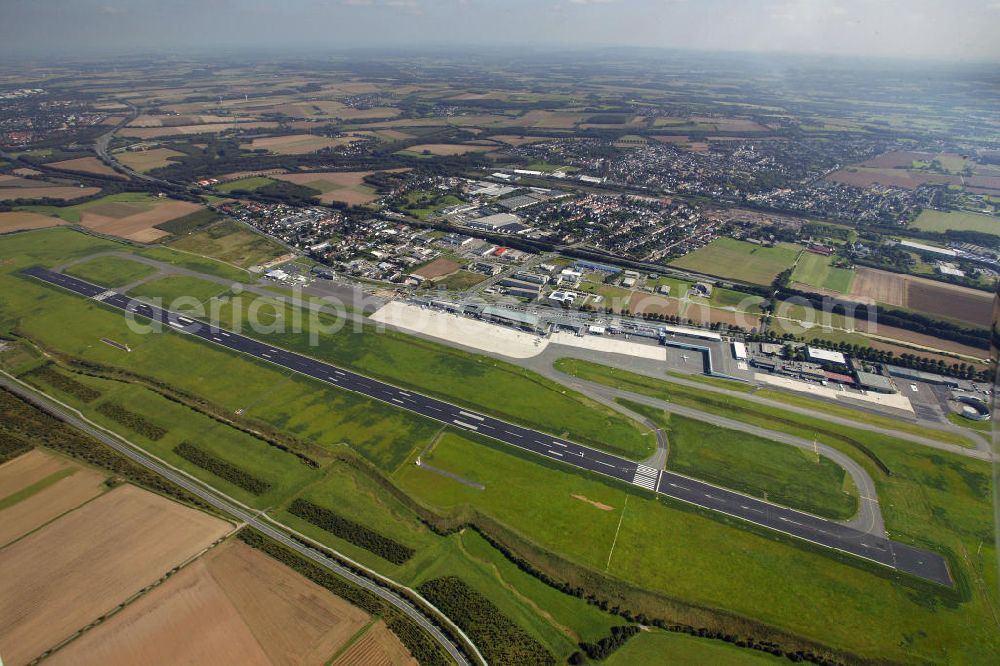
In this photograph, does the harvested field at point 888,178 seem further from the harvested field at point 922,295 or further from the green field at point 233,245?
the green field at point 233,245

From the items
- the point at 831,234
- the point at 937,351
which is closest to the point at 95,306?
the point at 937,351

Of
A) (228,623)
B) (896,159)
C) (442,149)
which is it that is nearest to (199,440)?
(228,623)

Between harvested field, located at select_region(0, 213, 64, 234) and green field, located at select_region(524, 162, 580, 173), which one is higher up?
green field, located at select_region(524, 162, 580, 173)

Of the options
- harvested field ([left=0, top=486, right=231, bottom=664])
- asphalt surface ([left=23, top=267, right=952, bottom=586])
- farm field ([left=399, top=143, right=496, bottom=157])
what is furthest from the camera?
farm field ([left=399, top=143, right=496, bottom=157])

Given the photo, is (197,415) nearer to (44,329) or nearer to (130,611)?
(130,611)

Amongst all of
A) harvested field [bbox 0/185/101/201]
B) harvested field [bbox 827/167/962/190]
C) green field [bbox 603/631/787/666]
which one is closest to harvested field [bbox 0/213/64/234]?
harvested field [bbox 0/185/101/201]

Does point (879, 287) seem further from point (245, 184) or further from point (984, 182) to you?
point (245, 184)

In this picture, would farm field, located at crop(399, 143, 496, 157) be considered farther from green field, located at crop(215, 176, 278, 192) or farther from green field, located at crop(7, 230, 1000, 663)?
green field, located at crop(7, 230, 1000, 663)
